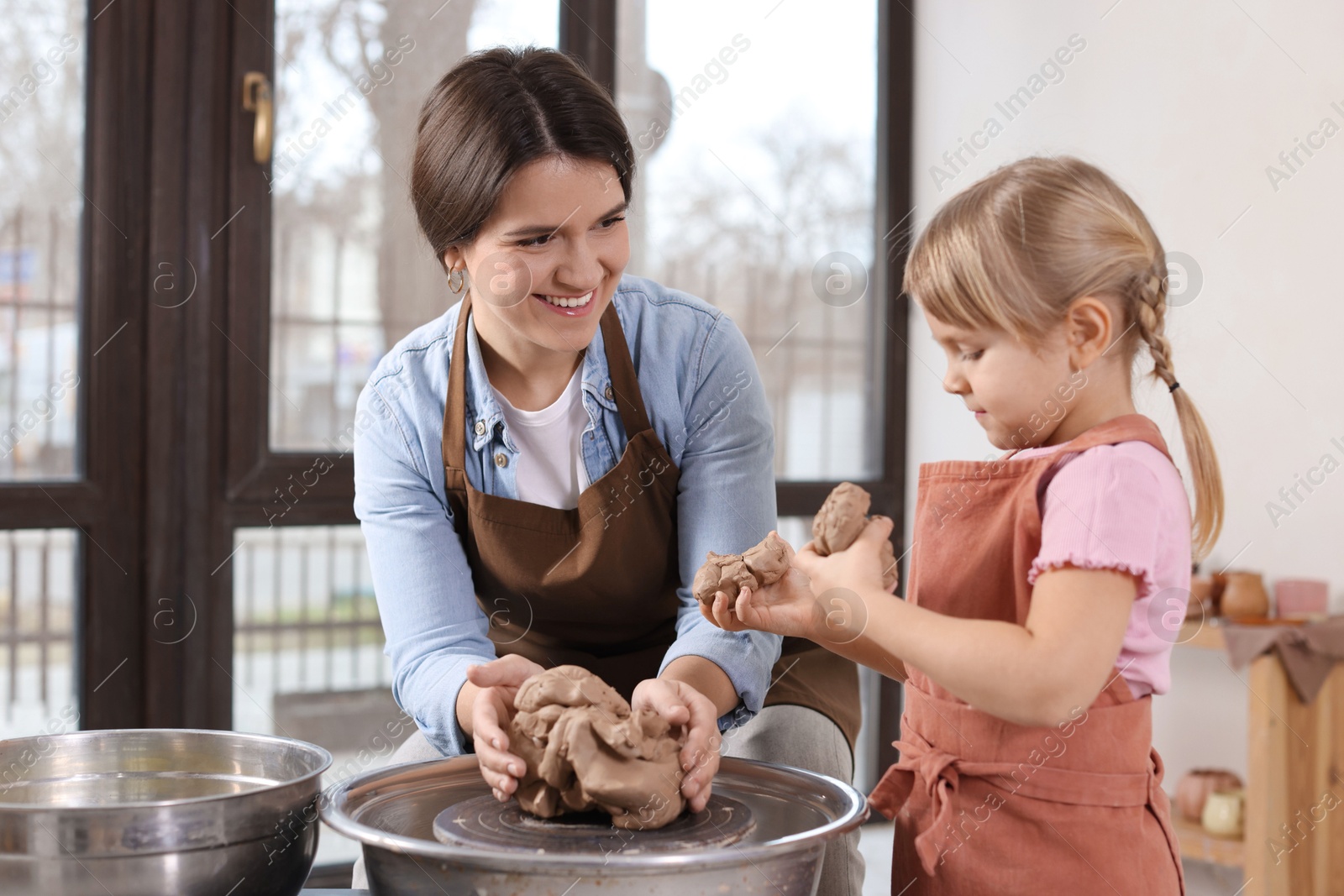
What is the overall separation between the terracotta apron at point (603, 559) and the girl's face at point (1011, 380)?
0.52 m

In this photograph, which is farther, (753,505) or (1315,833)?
(1315,833)

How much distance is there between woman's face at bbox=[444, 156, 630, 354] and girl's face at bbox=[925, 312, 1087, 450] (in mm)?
455

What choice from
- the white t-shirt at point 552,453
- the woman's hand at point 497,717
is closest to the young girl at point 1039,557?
the woman's hand at point 497,717

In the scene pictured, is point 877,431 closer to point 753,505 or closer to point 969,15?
point 969,15

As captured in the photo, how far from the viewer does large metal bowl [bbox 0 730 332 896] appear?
35.2 inches

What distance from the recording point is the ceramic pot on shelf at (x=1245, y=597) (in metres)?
2.27

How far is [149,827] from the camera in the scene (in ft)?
2.97

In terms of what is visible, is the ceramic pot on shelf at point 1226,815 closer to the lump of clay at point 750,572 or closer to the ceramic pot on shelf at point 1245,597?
the ceramic pot on shelf at point 1245,597

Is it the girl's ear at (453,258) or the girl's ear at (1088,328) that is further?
the girl's ear at (453,258)

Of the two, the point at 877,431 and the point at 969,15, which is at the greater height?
the point at 969,15

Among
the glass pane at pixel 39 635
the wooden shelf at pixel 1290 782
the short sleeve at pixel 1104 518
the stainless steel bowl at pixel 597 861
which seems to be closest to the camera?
the stainless steel bowl at pixel 597 861

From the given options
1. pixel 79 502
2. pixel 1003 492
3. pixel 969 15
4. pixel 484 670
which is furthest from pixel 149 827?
pixel 969 15

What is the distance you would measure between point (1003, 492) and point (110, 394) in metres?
2.02

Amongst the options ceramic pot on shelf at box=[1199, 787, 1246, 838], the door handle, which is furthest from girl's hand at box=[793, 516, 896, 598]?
the door handle
